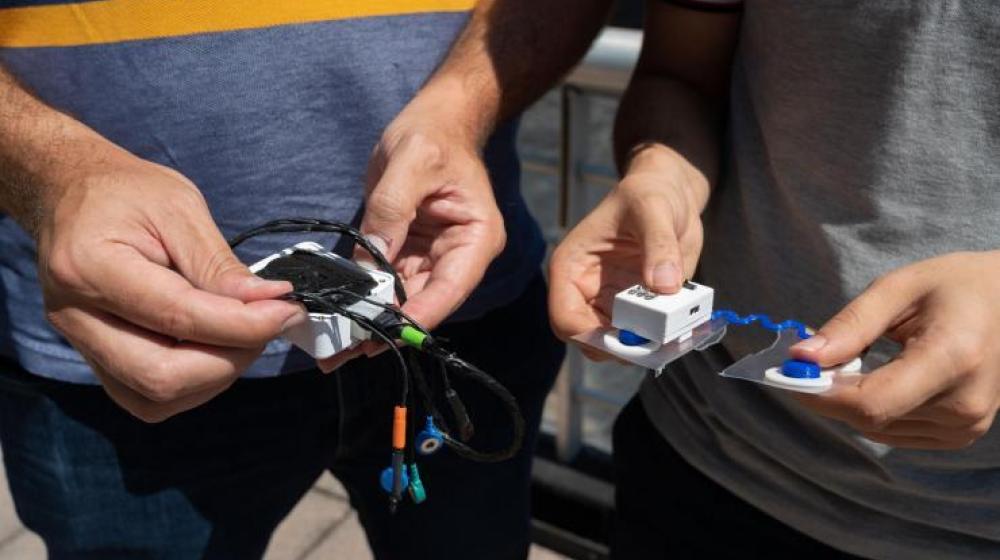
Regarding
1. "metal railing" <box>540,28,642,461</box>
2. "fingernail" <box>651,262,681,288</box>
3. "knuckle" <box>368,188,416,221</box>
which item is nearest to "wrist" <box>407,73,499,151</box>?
"knuckle" <box>368,188,416,221</box>

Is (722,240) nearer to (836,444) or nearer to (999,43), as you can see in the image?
(836,444)

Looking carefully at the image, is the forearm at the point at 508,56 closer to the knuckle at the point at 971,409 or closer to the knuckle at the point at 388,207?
the knuckle at the point at 388,207

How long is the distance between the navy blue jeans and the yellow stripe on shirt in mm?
444

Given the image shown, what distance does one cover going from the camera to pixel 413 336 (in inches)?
34.6

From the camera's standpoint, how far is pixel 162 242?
2.98 feet

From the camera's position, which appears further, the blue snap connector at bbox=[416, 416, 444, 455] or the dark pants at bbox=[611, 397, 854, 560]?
the dark pants at bbox=[611, 397, 854, 560]

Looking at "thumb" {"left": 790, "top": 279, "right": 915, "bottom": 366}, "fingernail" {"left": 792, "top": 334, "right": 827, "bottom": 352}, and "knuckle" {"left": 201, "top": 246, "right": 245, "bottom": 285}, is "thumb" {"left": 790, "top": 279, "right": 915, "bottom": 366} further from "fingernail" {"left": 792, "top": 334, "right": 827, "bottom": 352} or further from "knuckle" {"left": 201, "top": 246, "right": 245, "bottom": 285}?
"knuckle" {"left": 201, "top": 246, "right": 245, "bottom": 285}

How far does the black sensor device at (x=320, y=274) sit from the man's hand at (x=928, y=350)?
1.41 feet

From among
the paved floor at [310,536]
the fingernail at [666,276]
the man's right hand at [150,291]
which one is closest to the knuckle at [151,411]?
the man's right hand at [150,291]

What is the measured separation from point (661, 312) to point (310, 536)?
196 centimetres

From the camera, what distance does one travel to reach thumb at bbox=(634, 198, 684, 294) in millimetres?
897

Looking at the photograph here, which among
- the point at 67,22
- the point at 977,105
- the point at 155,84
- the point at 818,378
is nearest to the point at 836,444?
the point at 818,378

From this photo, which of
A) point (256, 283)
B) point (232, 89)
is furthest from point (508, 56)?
point (256, 283)

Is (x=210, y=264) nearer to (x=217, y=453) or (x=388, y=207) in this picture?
(x=388, y=207)
